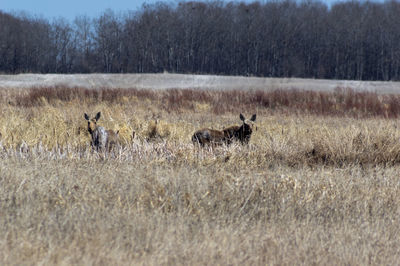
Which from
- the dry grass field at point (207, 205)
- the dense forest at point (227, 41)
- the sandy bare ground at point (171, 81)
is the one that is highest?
the dense forest at point (227, 41)

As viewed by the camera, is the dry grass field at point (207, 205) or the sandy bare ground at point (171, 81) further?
the sandy bare ground at point (171, 81)

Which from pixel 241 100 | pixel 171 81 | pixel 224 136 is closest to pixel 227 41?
pixel 171 81

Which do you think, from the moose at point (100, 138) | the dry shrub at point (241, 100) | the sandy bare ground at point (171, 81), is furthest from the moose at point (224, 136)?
the sandy bare ground at point (171, 81)

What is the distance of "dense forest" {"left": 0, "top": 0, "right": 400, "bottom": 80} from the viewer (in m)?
55.1

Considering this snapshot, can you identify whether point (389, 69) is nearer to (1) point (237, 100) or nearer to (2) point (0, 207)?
(1) point (237, 100)

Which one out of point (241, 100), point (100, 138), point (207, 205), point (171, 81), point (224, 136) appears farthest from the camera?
point (171, 81)

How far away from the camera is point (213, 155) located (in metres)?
7.71

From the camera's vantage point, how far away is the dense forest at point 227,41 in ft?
181

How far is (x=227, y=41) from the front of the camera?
56969 millimetres

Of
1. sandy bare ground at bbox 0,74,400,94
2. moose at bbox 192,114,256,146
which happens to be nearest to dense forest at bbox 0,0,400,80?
sandy bare ground at bbox 0,74,400,94

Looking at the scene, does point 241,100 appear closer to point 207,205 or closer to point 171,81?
point 171,81

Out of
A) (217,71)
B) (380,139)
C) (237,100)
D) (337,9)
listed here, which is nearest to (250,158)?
(380,139)

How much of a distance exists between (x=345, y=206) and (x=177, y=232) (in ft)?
6.49

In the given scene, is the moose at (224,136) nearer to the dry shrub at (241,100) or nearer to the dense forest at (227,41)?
the dry shrub at (241,100)
